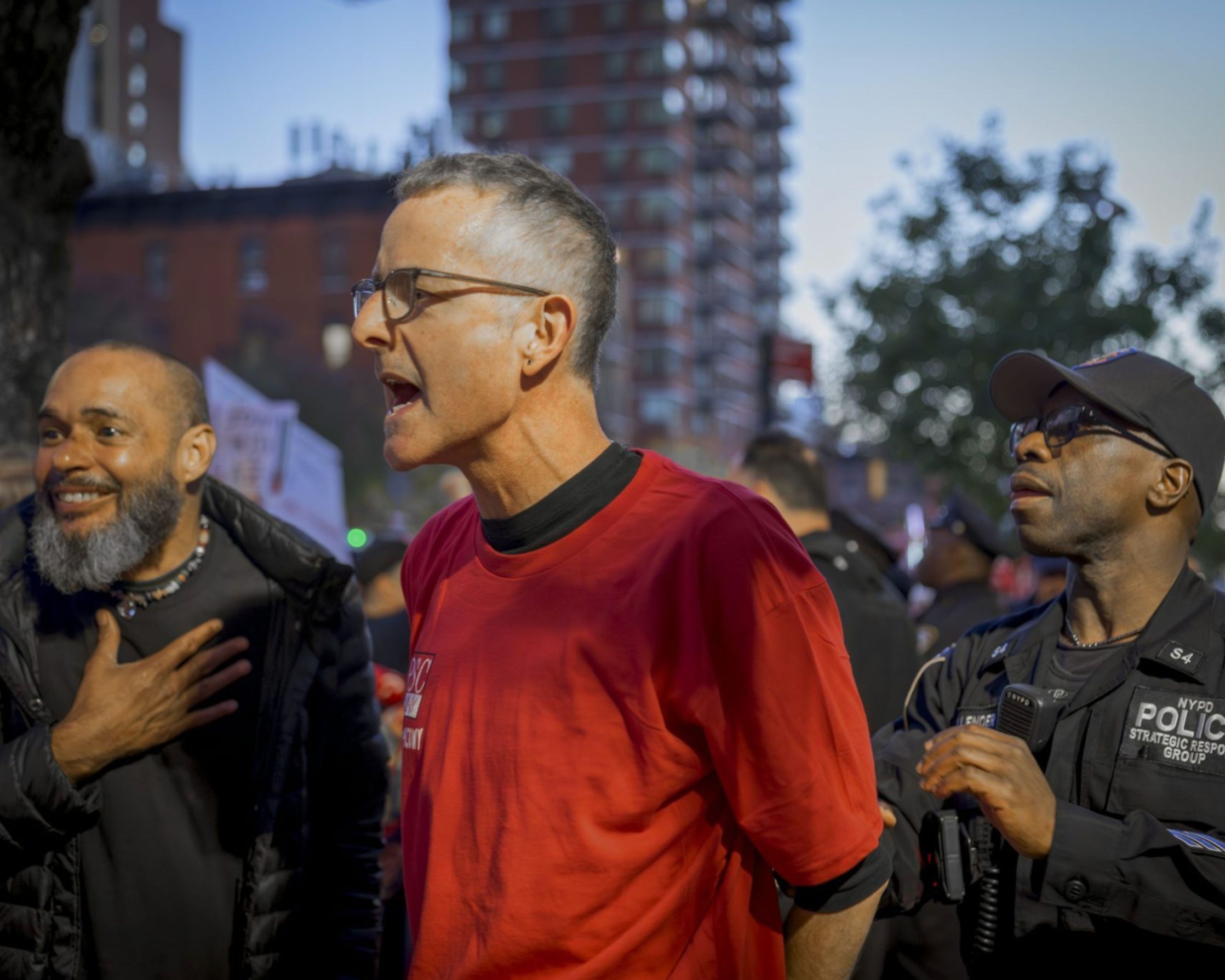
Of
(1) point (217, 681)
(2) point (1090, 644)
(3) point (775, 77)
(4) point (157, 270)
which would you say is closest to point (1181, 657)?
(2) point (1090, 644)

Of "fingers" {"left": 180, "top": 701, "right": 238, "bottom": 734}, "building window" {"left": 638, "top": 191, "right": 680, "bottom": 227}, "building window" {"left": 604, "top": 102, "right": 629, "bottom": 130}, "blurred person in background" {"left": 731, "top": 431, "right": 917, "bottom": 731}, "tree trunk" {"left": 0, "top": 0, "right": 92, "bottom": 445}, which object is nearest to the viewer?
"fingers" {"left": 180, "top": 701, "right": 238, "bottom": 734}

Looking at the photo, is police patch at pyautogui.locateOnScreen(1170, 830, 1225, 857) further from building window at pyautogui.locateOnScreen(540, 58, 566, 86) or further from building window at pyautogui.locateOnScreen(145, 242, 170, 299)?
building window at pyautogui.locateOnScreen(540, 58, 566, 86)

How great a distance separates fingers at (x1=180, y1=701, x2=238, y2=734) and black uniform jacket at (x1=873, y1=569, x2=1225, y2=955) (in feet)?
5.15

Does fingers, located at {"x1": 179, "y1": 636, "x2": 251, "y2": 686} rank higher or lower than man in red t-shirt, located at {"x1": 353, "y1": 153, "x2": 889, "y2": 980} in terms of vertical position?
lower

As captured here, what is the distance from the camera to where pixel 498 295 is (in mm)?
2033

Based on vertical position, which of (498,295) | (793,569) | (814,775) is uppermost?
(498,295)

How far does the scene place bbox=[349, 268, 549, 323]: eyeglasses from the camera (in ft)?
6.64

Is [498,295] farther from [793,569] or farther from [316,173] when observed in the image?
[316,173]

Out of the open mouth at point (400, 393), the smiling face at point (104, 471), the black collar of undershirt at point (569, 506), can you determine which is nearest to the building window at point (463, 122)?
the smiling face at point (104, 471)

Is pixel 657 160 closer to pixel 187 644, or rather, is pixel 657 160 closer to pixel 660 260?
pixel 660 260

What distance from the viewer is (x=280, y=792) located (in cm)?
309

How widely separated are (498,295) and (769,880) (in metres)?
1.02

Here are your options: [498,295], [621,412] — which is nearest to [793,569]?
[498,295]

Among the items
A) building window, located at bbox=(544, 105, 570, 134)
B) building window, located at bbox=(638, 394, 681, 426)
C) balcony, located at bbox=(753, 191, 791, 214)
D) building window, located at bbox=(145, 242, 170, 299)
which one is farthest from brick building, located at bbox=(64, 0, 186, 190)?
balcony, located at bbox=(753, 191, 791, 214)
